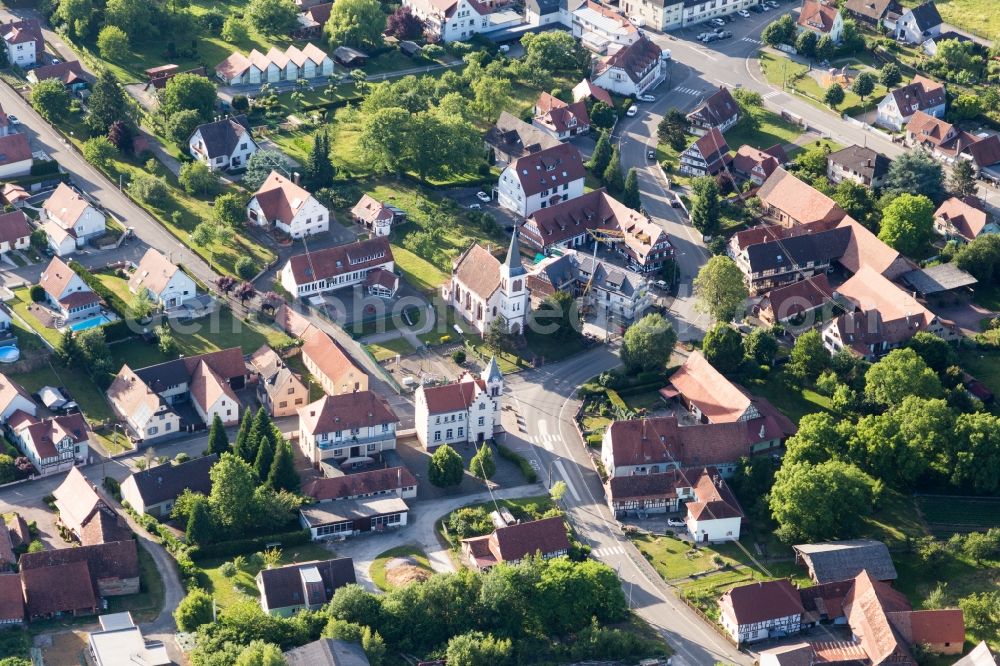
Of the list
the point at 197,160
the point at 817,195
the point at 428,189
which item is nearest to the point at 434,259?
the point at 428,189

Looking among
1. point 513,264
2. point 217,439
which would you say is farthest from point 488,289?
point 217,439

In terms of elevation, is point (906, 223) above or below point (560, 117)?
below

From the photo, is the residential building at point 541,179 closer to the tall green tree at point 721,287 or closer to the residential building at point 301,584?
the tall green tree at point 721,287

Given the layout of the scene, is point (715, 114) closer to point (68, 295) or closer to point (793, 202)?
point (793, 202)

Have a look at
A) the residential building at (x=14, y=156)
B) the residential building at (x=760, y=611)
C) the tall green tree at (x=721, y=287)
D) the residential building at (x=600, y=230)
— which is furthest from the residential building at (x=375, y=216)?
the residential building at (x=760, y=611)

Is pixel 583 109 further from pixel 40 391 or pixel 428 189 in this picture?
Answer: pixel 40 391
